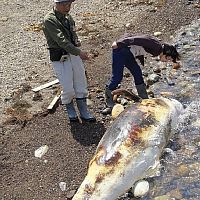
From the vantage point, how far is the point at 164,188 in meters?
7.12

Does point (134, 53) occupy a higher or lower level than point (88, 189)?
higher

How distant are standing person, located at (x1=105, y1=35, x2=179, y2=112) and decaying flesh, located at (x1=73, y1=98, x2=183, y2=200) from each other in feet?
2.71

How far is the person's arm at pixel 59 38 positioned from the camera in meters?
8.02

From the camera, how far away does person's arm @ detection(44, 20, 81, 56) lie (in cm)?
802

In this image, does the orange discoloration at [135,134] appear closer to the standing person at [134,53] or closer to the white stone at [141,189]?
the white stone at [141,189]

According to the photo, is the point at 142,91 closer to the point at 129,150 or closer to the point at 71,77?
the point at 71,77

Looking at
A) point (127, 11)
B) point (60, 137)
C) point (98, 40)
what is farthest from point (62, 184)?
point (127, 11)

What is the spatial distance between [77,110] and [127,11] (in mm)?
6299

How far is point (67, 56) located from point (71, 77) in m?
0.36

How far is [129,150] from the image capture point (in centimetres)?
721

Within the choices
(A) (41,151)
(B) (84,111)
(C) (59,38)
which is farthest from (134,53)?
(A) (41,151)

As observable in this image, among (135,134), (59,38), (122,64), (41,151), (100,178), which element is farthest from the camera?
(122,64)

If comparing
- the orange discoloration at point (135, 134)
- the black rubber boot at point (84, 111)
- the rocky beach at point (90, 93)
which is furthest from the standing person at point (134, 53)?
the orange discoloration at point (135, 134)

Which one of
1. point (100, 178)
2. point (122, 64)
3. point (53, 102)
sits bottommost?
point (53, 102)
